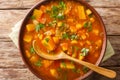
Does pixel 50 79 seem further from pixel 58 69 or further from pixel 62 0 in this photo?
pixel 62 0

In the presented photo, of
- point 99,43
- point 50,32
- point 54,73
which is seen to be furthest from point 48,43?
point 99,43

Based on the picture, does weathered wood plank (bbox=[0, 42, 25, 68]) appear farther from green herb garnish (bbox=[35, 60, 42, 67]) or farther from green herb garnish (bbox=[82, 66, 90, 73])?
green herb garnish (bbox=[82, 66, 90, 73])

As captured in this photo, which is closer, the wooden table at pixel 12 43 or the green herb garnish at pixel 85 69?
the green herb garnish at pixel 85 69

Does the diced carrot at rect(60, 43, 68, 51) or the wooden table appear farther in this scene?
the wooden table

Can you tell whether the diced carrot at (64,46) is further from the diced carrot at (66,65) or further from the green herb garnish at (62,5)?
the green herb garnish at (62,5)

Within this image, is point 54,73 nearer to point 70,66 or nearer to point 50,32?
point 70,66

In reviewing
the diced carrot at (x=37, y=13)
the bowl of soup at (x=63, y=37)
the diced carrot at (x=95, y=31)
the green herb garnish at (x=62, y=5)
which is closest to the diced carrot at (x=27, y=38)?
the bowl of soup at (x=63, y=37)

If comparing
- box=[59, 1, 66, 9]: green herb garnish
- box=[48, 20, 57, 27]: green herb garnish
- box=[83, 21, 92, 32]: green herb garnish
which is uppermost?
box=[59, 1, 66, 9]: green herb garnish

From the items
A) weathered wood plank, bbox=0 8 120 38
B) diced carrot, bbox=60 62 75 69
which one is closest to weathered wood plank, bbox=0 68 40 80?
weathered wood plank, bbox=0 8 120 38
